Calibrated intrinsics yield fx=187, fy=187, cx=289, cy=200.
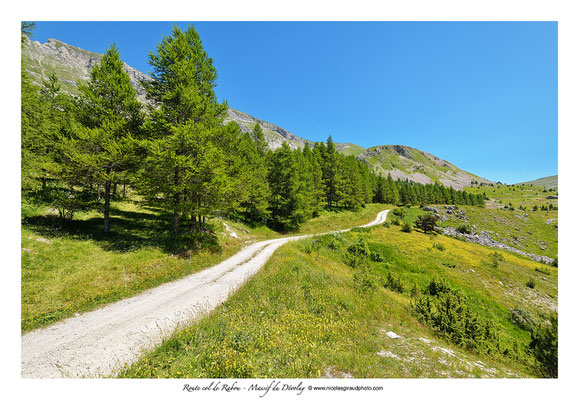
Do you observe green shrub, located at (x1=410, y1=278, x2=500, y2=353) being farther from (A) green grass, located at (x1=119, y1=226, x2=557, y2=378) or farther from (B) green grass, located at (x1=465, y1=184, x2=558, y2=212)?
(B) green grass, located at (x1=465, y1=184, x2=558, y2=212)

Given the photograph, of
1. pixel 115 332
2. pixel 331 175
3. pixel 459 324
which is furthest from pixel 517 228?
pixel 115 332

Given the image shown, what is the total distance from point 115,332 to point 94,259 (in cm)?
743

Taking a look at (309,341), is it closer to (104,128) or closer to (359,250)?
(359,250)

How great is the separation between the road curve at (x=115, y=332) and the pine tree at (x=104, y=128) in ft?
33.0

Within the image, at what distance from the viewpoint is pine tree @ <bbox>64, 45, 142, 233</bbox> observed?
12.8 m

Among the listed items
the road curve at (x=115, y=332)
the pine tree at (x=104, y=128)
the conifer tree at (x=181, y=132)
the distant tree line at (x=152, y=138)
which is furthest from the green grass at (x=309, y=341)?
the pine tree at (x=104, y=128)

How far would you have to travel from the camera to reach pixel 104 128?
1349 centimetres

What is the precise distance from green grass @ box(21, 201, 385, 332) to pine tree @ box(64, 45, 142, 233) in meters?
2.55

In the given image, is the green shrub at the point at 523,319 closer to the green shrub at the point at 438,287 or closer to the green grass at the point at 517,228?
the green shrub at the point at 438,287

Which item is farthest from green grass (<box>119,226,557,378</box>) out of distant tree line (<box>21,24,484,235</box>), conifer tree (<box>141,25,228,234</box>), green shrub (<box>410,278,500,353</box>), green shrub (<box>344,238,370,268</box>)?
distant tree line (<box>21,24,484,235</box>)

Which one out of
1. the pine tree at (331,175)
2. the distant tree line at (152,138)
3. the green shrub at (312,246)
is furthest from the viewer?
the pine tree at (331,175)

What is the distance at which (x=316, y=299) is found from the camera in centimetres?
827

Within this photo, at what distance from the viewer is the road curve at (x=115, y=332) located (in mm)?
5051

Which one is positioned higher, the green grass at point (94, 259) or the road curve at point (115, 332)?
the green grass at point (94, 259)
